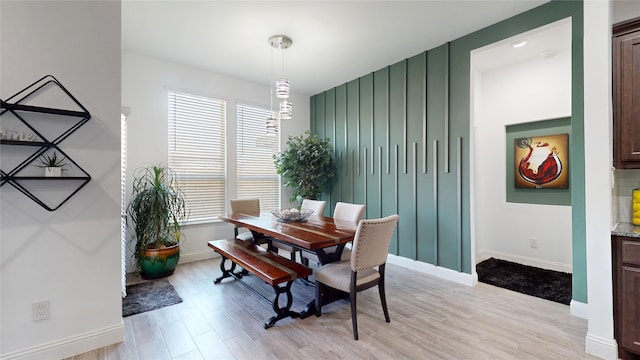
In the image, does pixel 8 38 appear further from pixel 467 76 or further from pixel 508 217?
pixel 508 217

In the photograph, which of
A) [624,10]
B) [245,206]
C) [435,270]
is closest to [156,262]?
[245,206]

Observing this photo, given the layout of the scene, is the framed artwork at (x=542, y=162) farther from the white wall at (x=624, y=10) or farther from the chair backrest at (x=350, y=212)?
the chair backrest at (x=350, y=212)

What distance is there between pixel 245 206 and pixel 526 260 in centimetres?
409

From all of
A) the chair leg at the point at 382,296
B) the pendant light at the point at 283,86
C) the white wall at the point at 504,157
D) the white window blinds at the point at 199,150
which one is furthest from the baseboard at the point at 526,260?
the white window blinds at the point at 199,150

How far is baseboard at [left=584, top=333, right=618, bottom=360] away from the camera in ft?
6.06

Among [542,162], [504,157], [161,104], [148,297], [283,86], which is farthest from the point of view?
[504,157]

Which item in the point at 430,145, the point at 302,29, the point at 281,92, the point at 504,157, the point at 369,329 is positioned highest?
the point at 302,29

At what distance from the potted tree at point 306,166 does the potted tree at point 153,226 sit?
1.79m

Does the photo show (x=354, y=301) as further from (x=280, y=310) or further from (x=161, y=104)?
(x=161, y=104)

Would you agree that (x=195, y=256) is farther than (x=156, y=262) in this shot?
Yes

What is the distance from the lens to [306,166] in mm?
4637

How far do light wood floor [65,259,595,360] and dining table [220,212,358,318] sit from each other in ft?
1.09

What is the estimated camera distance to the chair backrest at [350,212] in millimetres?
3219

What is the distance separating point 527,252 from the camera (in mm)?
3943
